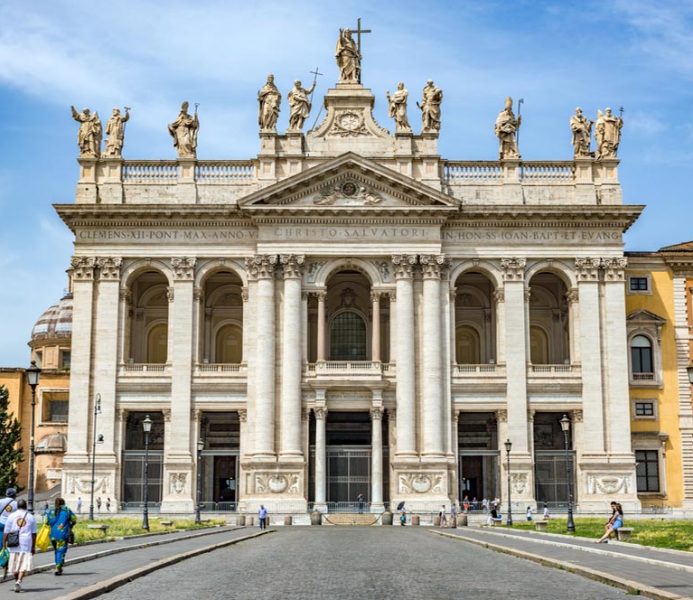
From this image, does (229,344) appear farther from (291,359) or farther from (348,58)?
(348,58)

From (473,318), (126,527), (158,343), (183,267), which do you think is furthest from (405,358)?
(126,527)

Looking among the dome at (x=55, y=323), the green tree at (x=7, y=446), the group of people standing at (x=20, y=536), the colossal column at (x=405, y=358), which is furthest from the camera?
the dome at (x=55, y=323)

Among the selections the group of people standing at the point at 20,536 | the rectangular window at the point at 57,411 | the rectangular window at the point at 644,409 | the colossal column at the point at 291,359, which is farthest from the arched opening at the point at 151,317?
the group of people standing at the point at 20,536

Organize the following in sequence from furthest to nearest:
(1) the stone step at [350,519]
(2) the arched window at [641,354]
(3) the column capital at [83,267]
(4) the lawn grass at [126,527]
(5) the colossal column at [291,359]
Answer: (2) the arched window at [641,354], (3) the column capital at [83,267], (5) the colossal column at [291,359], (1) the stone step at [350,519], (4) the lawn grass at [126,527]

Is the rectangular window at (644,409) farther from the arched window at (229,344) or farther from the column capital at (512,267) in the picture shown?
the arched window at (229,344)

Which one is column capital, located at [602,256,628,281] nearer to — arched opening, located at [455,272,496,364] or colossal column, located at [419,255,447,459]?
arched opening, located at [455,272,496,364]

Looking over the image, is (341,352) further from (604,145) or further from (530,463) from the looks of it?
(604,145)

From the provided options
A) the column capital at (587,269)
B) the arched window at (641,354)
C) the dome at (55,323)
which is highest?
the dome at (55,323)

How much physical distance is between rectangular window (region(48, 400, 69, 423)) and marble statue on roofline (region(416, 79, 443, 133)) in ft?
138

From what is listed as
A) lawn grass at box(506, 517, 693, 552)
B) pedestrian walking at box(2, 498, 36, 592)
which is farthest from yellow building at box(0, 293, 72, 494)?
pedestrian walking at box(2, 498, 36, 592)

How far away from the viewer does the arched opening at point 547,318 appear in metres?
69.5

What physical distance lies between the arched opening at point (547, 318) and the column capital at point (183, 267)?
20821 millimetres

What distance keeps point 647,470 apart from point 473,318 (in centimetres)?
1369

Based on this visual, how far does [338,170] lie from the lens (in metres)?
64.5
